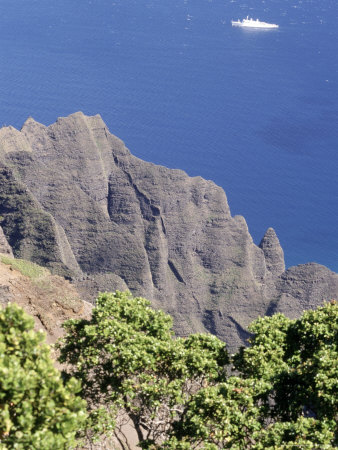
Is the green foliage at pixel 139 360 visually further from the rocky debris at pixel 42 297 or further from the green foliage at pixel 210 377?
the rocky debris at pixel 42 297

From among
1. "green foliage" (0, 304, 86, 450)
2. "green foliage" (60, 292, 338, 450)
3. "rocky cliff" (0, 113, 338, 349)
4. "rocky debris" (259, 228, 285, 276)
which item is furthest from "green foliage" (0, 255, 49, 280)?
"rocky debris" (259, 228, 285, 276)

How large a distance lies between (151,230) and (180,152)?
89.4 meters

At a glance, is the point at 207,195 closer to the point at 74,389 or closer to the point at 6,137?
the point at 6,137

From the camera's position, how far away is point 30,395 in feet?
59.9

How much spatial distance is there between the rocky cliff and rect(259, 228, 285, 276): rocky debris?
20 centimetres

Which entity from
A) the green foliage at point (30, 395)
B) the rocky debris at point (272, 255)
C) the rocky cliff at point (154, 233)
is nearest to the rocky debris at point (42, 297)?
the green foliage at point (30, 395)

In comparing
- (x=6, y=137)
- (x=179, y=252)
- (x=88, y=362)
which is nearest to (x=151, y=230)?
(x=179, y=252)

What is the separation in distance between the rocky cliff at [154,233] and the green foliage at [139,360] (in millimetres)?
60426

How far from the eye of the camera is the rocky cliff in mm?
100938

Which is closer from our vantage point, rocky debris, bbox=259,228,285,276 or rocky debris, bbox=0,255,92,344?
rocky debris, bbox=0,255,92,344

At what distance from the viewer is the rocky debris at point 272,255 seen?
4429 inches

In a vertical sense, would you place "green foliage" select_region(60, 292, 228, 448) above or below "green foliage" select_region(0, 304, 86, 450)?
above

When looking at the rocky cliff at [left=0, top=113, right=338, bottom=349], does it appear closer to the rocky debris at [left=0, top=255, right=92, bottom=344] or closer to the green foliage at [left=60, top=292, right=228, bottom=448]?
the rocky debris at [left=0, top=255, right=92, bottom=344]

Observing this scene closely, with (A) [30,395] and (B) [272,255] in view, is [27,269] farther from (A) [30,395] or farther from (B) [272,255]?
(B) [272,255]
